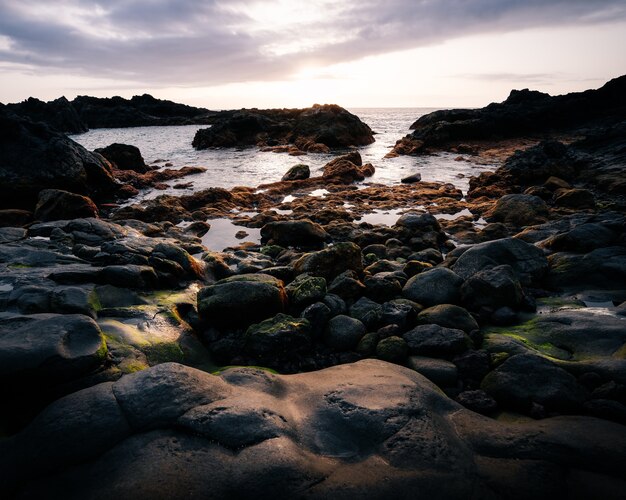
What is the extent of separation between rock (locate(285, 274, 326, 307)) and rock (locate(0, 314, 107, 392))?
140 inches

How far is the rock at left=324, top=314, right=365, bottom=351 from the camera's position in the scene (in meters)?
6.52

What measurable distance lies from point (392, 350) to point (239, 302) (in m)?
2.86

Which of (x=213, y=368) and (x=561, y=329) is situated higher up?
(x=561, y=329)

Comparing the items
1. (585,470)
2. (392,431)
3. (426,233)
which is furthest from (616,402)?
(426,233)

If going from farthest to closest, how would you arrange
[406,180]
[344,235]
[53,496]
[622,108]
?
[622,108], [406,180], [344,235], [53,496]

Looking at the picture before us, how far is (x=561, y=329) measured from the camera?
630 cm

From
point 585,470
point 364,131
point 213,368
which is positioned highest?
point 364,131

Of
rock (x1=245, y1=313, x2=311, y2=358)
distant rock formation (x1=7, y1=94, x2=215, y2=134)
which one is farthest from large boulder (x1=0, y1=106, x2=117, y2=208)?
distant rock formation (x1=7, y1=94, x2=215, y2=134)

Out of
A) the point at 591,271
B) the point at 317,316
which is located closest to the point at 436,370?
the point at 317,316

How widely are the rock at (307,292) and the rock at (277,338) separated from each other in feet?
2.81

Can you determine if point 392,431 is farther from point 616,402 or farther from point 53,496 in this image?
point 53,496

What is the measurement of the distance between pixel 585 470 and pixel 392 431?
1785 millimetres

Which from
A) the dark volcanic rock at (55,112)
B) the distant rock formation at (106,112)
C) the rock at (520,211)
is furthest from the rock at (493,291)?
the dark volcanic rock at (55,112)

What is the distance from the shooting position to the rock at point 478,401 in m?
4.75
